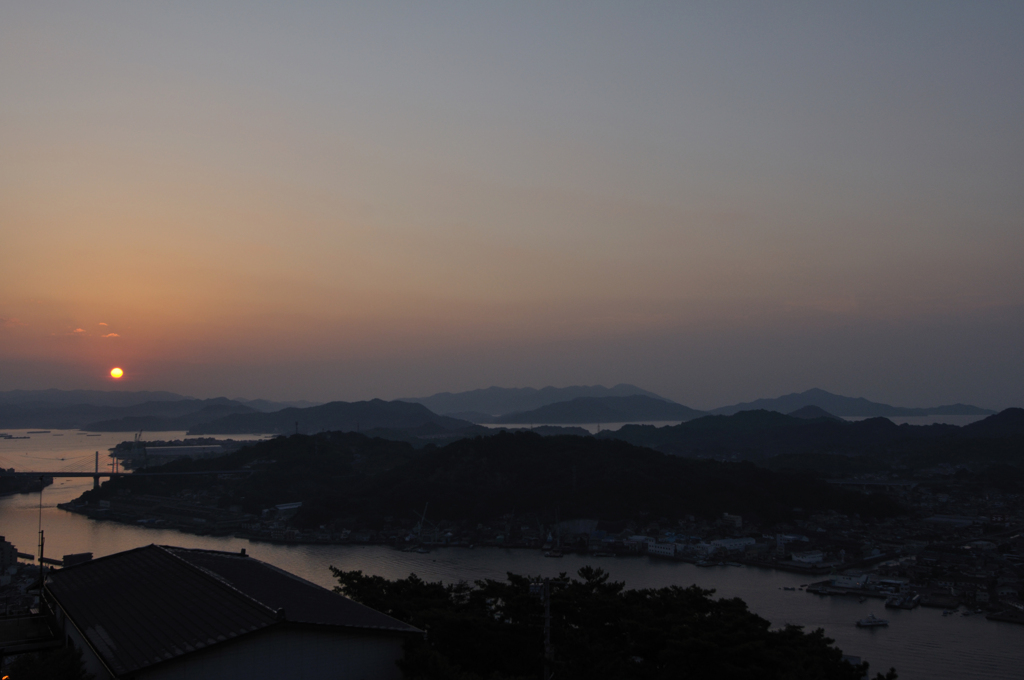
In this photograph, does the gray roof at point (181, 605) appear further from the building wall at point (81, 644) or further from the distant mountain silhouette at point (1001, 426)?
the distant mountain silhouette at point (1001, 426)

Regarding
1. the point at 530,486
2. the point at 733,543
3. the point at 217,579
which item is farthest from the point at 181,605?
the point at 530,486

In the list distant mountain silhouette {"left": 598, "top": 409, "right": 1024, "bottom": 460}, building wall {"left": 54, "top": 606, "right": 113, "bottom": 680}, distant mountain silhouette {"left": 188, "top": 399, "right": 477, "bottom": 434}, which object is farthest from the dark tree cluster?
distant mountain silhouette {"left": 188, "top": 399, "right": 477, "bottom": 434}

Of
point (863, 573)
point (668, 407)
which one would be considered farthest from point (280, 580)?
point (668, 407)

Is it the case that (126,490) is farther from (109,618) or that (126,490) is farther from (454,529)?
(109,618)

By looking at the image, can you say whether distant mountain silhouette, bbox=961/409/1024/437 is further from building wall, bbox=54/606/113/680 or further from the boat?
building wall, bbox=54/606/113/680

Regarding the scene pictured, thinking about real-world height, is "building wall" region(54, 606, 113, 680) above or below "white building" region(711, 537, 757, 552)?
above

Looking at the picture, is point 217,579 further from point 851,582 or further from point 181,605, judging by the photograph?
point 851,582
